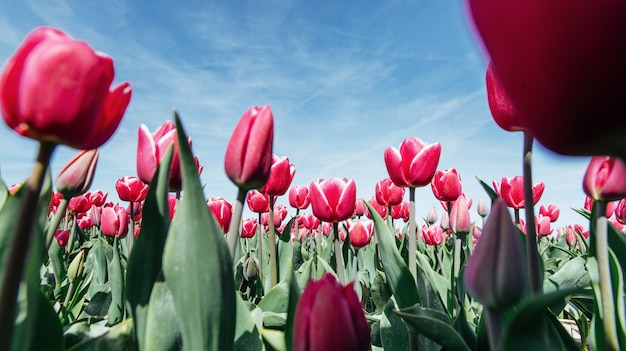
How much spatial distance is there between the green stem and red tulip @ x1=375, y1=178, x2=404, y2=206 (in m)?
1.92

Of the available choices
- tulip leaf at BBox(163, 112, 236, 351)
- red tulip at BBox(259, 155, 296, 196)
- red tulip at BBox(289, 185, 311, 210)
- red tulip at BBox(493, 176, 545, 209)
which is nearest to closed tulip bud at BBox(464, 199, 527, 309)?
tulip leaf at BBox(163, 112, 236, 351)

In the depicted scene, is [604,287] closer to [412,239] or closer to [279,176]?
[412,239]

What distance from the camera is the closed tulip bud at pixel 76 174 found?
117 cm

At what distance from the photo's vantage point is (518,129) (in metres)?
1.01

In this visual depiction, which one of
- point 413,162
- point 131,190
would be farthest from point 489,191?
point 131,190

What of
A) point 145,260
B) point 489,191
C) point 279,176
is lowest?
point 145,260

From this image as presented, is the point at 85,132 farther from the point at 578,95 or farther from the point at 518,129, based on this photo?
the point at 518,129

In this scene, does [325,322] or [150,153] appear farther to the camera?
[150,153]

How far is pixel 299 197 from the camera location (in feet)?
12.0

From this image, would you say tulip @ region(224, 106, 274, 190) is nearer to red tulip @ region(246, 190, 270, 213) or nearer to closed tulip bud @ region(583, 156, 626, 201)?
closed tulip bud @ region(583, 156, 626, 201)

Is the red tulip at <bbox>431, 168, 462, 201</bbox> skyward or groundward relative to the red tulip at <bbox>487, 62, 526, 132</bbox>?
groundward

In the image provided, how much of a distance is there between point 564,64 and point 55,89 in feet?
2.02

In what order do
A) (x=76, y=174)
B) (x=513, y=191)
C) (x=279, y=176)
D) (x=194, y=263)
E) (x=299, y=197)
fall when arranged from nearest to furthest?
1. (x=194, y=263)
2. (x=76, y=174)
3. (x=279, y=176)
4. (x=513, y=191)
5. (x=299, y=197)

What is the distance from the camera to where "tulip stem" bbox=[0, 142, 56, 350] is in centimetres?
54
